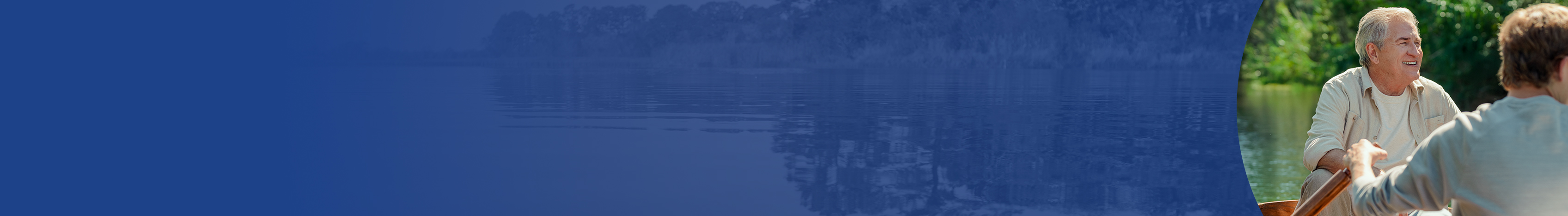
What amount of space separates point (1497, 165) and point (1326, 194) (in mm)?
362

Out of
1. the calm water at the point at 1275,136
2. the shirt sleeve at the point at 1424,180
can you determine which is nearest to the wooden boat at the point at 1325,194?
the shirt sleeve at the point at 1424,180

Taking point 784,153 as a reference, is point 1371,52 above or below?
above

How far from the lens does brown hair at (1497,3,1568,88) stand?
108 cm

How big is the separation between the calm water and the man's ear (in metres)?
1.18

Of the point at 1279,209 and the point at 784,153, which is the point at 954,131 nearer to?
the point at 784,153

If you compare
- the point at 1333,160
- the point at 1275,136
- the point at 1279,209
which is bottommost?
the point at 1275,136

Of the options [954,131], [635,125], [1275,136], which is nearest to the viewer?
[954,131]

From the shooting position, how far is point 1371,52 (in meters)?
2.14

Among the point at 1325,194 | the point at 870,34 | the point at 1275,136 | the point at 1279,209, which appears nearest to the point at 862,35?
the point at 870,34

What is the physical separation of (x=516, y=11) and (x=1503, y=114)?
28.0 metres


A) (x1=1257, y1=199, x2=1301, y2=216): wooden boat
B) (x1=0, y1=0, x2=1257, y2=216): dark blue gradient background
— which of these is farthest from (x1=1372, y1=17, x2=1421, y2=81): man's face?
(x1=0, y1=0, x2=1257, y2=216): dark blue gradient background

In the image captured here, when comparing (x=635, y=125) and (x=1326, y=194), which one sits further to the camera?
(x=635, y=125)

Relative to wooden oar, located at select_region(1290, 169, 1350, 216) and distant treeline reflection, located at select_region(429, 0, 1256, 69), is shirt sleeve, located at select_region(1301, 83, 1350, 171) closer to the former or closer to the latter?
wooden oar, located at select_region(1290, 169, 1350, 216)

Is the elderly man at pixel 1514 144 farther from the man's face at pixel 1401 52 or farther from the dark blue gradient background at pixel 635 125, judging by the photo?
the dark blue gradient background at pixel 635 125
